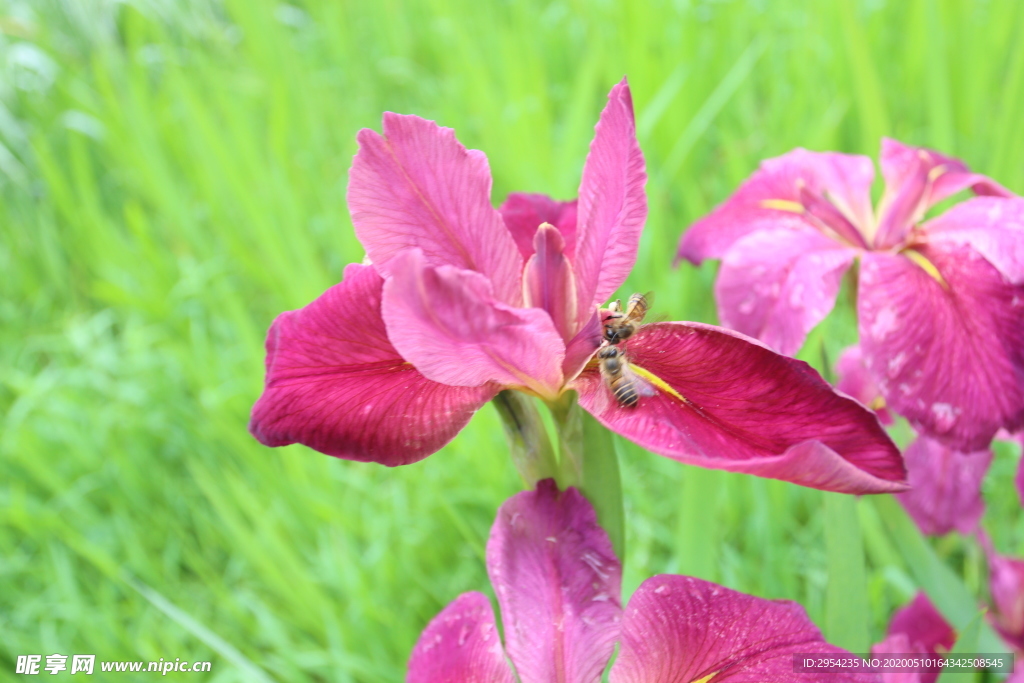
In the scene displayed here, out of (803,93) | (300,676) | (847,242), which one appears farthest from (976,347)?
(803,93)

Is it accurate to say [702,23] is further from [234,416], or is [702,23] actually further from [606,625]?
[606,625]

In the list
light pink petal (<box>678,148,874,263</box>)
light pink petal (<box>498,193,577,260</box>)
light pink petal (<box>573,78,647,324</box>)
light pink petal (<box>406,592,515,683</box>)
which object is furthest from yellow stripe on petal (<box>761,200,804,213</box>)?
light pink petal (<box>406,592,515,683</box>)

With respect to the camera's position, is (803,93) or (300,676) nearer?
(300,676)

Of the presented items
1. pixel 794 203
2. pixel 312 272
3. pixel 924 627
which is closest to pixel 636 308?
pixel 794 203

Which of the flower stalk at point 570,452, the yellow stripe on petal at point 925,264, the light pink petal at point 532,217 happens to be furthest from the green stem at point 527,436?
the yellow stripe on petal at point 925,264

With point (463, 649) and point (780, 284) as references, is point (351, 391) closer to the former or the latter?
point (463, 649)

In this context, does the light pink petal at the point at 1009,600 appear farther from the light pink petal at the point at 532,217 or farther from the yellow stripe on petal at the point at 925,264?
the light pink petal at the point at 532,217
